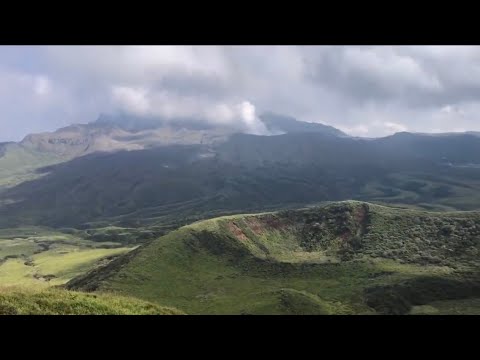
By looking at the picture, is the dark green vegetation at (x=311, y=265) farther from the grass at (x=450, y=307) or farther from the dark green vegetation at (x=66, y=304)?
the dark green vegetation at (x=66, y=304)

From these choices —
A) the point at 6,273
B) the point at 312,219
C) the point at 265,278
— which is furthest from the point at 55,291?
the point at 6,273

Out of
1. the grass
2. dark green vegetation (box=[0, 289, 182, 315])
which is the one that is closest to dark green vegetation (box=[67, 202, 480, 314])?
the grass

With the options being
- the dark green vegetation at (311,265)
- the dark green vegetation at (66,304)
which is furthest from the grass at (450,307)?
the dark green vegetation at (66,304)

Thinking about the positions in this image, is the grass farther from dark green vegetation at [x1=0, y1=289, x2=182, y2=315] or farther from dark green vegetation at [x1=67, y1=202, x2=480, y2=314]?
dark green vegetation at [x1=0, y1=289, x2=182, y2=315]

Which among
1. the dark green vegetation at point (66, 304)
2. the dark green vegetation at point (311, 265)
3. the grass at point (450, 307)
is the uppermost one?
the dark green vegetation at point (66, 304)

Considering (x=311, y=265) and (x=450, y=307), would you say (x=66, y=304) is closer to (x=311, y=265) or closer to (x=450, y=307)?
(x=450, y=307)
